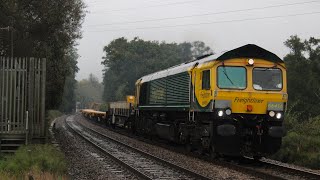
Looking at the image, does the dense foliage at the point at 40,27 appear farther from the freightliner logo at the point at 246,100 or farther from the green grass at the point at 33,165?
the freightliner logo at the point at 246,100

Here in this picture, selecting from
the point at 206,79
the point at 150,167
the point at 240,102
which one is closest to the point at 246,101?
the point at 240,102

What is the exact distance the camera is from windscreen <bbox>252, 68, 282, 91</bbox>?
15836 millimetres

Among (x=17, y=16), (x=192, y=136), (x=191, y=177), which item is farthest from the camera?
(x=17, y=16)

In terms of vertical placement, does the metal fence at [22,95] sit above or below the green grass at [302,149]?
above

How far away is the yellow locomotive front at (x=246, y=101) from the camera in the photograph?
50.1 feet

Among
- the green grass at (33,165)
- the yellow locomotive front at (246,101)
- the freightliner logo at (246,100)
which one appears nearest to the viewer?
the green grass at (33,165)

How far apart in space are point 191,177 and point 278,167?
3405 millimetres

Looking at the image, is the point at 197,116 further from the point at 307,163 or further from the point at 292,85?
the point at 292,85

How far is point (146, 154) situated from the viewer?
60.0ft

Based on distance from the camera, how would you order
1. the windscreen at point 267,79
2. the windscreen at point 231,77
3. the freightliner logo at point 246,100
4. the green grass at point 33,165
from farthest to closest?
the windscreen at point 267,79
the windscreen at point 231,77
the freightliner logo at point 246,100
the green grass at point 33,165

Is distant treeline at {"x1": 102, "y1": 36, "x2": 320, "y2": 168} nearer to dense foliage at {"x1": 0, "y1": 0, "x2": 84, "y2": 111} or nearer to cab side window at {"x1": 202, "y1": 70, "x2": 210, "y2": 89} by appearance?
cab side window at {"x1": 202, "y1": 70, "x2": 210, "y2": 89}

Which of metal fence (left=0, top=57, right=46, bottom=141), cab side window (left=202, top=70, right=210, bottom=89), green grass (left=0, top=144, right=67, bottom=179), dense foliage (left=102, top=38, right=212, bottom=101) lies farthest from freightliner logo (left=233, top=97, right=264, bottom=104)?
dense foliage (left=102, top=38, right=212, bottom=101)

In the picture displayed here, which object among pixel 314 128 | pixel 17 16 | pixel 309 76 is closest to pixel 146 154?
pixel 314 128

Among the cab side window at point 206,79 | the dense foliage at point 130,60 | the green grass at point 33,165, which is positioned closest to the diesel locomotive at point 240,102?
the cab side window at point 206,79
